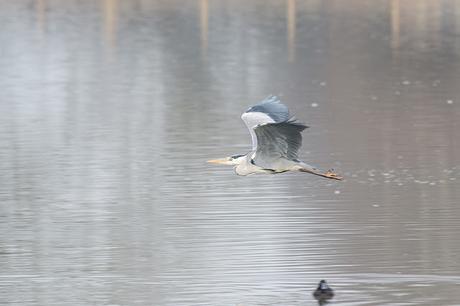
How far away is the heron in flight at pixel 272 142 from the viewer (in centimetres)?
1289

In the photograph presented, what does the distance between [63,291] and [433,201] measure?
524cm

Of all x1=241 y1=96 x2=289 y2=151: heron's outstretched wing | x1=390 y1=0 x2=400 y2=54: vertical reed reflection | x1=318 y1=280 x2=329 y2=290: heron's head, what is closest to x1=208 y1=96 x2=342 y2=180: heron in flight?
x1=241 y1=96 x2=289 y2=151: heron's outstretched wing

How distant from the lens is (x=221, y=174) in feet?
59.4

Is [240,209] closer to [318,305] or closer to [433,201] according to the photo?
[433,201]

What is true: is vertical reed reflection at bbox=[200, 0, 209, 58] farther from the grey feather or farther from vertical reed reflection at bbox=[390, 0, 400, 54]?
the grey feather

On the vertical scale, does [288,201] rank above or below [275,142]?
below

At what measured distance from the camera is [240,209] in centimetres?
1567

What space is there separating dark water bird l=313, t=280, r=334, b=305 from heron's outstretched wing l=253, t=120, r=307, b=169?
162cm

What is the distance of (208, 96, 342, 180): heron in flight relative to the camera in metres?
12.9

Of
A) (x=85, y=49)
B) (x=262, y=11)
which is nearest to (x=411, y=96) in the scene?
(x=85, y=49)

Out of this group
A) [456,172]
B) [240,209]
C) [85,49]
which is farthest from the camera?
[85,49]

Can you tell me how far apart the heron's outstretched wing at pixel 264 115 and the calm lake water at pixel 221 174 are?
1.24 meters

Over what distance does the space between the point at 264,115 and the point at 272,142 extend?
0.89 ft

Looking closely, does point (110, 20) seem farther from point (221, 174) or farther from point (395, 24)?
point (221, 174)
